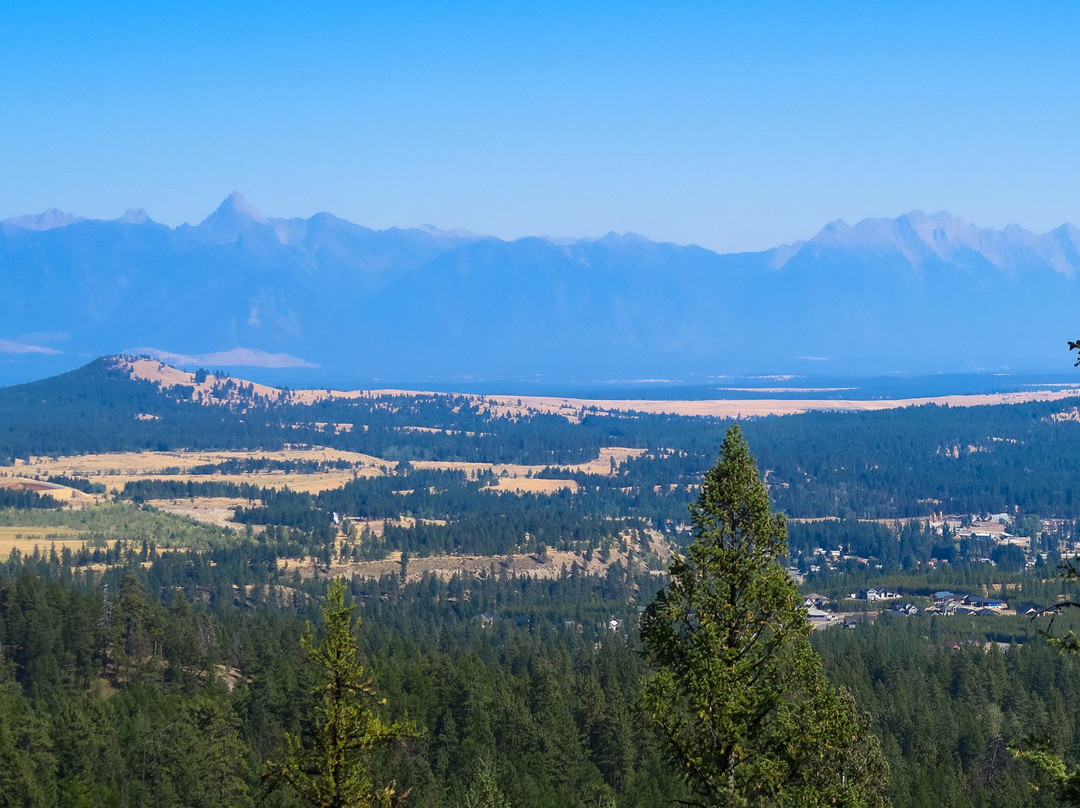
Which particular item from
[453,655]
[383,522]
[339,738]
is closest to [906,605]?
[453,655]

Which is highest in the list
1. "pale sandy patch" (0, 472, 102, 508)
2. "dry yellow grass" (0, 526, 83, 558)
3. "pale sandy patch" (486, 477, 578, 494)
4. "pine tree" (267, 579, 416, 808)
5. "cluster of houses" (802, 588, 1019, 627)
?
"pine tree" (267, 579, 416, 808)

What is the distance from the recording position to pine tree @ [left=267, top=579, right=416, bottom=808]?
21.9 m

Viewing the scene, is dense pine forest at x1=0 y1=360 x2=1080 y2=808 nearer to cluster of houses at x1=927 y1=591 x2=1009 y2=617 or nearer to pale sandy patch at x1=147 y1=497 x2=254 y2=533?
cluster of houses at x1=927 y1=591 x2=1009 y2=617

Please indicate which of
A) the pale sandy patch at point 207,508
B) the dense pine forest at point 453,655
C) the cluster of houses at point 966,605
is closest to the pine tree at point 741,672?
the dense pine forest at point 453,655

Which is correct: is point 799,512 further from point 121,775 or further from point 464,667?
point 121,775

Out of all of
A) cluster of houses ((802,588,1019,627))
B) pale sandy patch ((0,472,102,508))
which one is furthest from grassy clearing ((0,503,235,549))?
cluster of houses ((802,588,1019,627))

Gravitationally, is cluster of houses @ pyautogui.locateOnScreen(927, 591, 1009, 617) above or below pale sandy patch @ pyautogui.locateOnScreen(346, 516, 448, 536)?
below

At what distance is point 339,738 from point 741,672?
19.3ft

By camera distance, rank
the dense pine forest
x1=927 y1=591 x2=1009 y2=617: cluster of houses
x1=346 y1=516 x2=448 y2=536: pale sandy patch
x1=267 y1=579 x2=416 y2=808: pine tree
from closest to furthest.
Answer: x1=267 y1=579 x2=416 y2=808: pine tree
the dense pine forest
x1=927 y1=591 x2=1009 y2=617: cluster of houses
x1=346 y1=516 x2=448 y2=536: pale sandy patch

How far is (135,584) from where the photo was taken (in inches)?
2840

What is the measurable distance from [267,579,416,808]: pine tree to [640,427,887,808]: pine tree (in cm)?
412

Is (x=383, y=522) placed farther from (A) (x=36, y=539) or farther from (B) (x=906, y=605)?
(B) (x=906, y=605)

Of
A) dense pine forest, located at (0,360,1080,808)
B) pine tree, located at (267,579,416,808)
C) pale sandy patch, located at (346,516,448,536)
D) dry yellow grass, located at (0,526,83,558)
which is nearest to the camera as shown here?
pine tree, located at (267,579,416,808)

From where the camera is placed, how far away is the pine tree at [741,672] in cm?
2048
